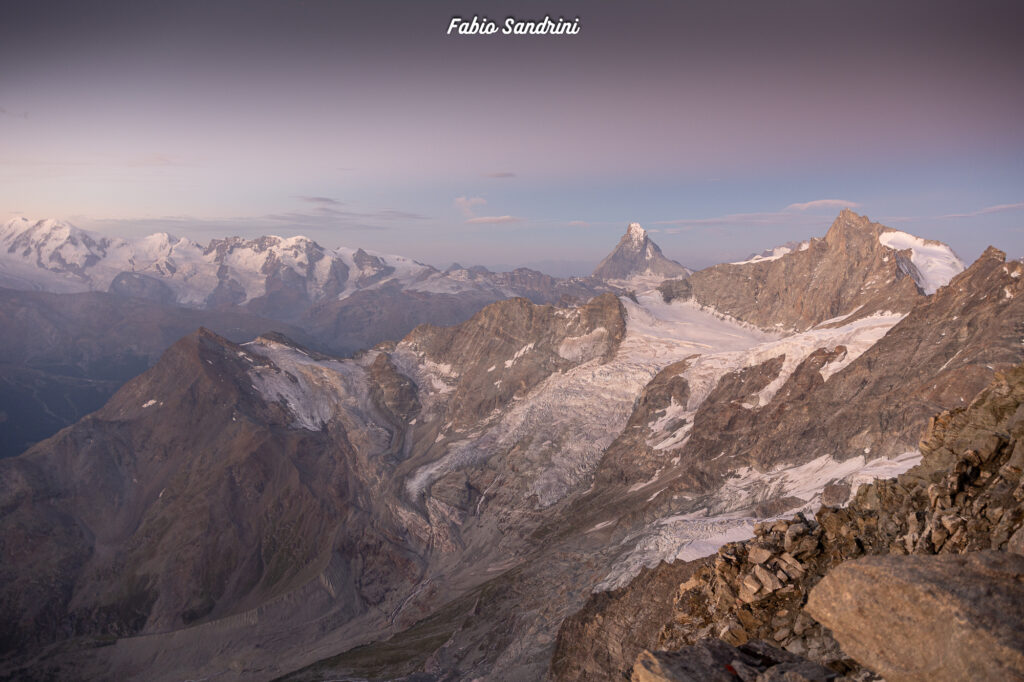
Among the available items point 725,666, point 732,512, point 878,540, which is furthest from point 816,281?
point 725,666

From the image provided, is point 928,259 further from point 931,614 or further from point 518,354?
point 931,614

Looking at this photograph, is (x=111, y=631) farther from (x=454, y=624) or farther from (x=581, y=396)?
(x=581, y=396)

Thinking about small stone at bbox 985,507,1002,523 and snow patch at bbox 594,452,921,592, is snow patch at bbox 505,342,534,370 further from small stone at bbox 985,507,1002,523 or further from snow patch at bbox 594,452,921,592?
small stone at bbox 985,507,1002,523

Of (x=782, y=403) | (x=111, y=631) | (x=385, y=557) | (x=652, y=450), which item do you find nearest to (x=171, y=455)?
(x=111, y=631)

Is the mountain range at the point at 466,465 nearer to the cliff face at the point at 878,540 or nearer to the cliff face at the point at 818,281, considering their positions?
the cliff face at the point at 818,281

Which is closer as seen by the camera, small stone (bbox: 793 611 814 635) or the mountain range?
small stone (bbox: 793 611 814 635)

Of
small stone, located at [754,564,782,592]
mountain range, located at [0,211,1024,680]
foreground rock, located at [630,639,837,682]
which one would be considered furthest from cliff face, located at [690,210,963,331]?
foreground rock, located at [630,639,837,682]
